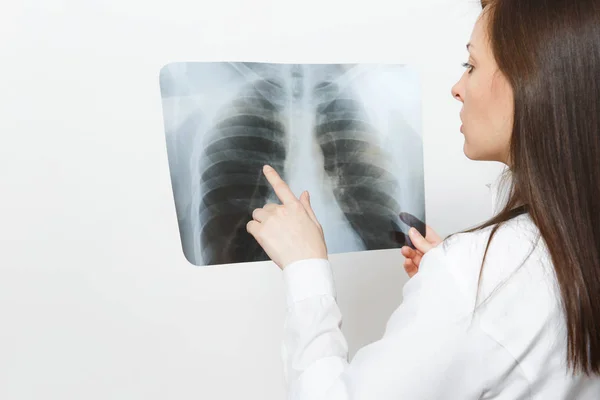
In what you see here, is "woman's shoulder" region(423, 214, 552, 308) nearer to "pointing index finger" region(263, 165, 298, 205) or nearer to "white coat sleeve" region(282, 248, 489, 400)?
"white coat sleeve" region(282, 248, 489, 400)

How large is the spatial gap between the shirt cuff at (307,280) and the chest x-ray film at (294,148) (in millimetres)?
242

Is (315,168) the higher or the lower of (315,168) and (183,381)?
the higher

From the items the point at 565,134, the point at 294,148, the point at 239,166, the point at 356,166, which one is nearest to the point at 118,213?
the point at 239,166

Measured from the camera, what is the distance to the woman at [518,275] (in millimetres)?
626

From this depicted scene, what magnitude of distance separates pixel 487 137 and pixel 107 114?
0.53 metres

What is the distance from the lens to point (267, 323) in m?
1.06

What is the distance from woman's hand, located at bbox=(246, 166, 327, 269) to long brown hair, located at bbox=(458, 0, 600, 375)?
224mm

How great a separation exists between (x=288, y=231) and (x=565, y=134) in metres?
0.36

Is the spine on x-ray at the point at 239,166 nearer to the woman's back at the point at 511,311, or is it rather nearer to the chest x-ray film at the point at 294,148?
the chest x-ray film at the point at 294,148

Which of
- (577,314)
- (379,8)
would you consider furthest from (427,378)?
(379,8)

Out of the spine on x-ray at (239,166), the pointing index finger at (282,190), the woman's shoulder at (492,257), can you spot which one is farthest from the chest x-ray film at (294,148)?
the woman's shoulder at (492,257)

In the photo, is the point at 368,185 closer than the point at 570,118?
No

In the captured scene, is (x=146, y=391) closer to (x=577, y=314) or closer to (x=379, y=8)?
(x=577, y=314)

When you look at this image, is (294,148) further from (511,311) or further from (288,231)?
(511,311)
